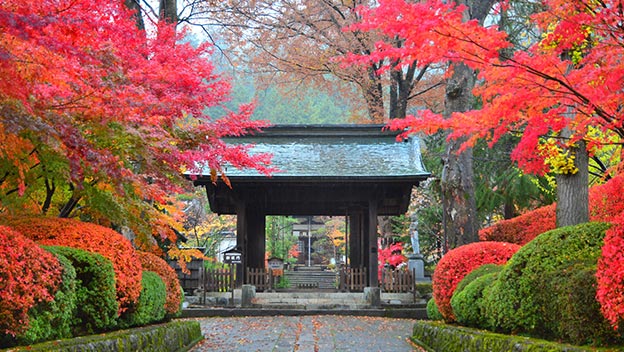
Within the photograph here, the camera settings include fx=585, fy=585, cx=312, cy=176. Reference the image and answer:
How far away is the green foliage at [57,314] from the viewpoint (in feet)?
16.6

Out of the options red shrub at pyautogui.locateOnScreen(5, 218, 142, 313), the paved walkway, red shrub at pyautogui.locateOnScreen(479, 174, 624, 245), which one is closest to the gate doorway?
red shrub at pyautogui.locateOnScreen(479, 174, 624, 245)

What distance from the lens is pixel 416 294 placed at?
1755cm

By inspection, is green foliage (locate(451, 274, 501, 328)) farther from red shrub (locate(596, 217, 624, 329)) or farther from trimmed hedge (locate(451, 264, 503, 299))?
red shrub (locate(596, 217, 624, 329))

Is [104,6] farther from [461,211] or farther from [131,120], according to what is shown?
[461,211]

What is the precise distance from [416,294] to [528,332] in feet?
37.8

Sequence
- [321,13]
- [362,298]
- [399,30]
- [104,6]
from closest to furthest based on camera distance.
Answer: [399,30], [104,6], [362,298], [321,13]

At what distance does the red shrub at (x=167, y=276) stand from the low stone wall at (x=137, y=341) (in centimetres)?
40

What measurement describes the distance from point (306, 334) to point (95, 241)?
194 inches

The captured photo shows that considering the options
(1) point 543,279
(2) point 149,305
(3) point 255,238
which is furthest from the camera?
(3) point 255,238

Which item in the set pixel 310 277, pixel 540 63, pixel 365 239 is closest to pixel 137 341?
pixel 540 63

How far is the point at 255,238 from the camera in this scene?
18.9m

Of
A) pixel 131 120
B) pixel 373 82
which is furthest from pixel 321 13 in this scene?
pixel 131 120

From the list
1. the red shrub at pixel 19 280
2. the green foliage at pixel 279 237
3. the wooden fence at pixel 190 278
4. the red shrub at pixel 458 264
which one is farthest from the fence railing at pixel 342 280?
the green foliage at pixel 279 237

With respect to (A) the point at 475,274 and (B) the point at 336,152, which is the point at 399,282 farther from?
(A) the point at 475,274
